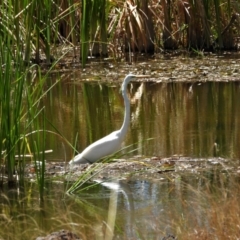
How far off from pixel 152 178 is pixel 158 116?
365 cm

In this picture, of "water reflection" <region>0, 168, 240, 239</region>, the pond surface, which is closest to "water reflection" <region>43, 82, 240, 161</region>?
the pond surface

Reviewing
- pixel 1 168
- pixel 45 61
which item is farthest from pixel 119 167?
pixel 45 61

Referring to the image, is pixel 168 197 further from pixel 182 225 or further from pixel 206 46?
pixel 206 46

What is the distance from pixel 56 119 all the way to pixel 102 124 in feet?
2.26

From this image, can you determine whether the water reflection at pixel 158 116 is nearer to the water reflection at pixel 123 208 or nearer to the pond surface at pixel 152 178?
the pond surface at pixel 152 178

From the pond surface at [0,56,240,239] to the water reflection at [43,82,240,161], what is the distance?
12 millimetres

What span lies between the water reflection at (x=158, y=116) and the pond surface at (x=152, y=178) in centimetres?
1

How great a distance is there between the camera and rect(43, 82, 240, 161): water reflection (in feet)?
30.6

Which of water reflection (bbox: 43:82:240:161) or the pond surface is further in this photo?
water reflection (bbox: 43:82:240:161)

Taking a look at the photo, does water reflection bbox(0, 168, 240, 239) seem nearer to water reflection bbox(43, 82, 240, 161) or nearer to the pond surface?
the pond surface

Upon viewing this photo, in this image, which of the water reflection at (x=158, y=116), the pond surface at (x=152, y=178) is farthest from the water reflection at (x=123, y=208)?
the water reflection at (x=158, y=116)

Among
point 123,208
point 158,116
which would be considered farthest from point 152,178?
point 158,116

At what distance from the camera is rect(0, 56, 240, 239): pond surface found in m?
5.85

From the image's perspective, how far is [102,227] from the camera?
20.8 ft
